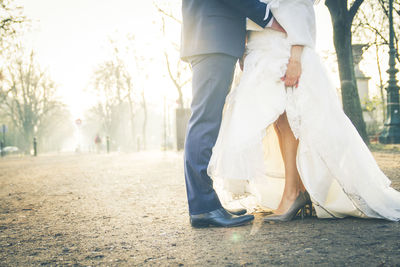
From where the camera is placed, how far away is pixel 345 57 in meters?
9.09

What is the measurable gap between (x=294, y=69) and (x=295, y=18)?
37 cm

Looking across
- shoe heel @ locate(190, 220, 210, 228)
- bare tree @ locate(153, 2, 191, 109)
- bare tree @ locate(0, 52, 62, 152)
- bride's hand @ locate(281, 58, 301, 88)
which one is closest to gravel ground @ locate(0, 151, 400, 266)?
shoe heel @ locate(190, 220, 210, 228)

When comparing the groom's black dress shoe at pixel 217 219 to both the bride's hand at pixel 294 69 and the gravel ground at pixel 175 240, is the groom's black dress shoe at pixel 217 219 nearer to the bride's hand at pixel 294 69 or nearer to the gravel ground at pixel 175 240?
the gravel ground at pixel 175 240

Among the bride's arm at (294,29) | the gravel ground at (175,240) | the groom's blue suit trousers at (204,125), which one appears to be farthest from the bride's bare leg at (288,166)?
the groom's blue suit trousers at (204,125)

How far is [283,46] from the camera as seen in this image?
2.37 metres

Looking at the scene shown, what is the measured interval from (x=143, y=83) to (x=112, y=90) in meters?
5.62

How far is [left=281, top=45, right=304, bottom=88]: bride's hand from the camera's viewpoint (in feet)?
7.63

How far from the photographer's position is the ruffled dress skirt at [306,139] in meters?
2.18

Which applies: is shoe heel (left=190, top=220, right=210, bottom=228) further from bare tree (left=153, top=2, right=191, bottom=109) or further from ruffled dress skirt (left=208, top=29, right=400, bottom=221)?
bare tree (left=153, top=2, right=191, bottom=109)

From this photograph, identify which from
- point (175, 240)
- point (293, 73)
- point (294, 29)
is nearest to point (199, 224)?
point (175, 240)

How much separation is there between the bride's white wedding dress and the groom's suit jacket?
0.59 feet

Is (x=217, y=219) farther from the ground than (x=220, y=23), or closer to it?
closer to it

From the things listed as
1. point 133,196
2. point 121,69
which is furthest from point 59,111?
point 133,196

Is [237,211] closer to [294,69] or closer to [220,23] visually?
[294,69]
